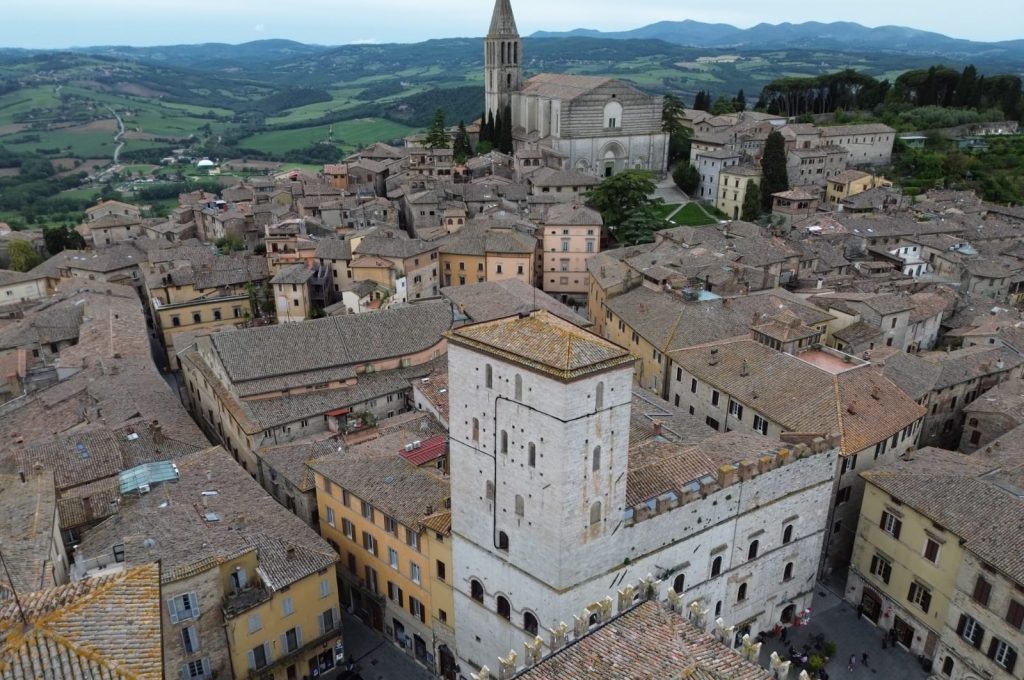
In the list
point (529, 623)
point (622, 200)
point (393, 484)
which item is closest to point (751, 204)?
point (622, 200)

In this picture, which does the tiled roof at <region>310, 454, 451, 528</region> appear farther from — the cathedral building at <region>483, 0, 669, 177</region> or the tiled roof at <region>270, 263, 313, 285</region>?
the cathedral building at <region>483, 0, 669, 177</region>

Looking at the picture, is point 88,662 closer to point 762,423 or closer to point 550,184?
point 762,423

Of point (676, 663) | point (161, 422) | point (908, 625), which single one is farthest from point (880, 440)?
point (161, 422)

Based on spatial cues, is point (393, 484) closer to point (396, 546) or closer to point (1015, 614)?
point (396, 546)

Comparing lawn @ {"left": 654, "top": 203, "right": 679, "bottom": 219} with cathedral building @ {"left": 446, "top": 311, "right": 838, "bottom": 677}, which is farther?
lawn @ {"left": 654, "top": 203, "right": 679, "bottom": 219}

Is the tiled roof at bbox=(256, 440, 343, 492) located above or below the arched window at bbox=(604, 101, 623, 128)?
below

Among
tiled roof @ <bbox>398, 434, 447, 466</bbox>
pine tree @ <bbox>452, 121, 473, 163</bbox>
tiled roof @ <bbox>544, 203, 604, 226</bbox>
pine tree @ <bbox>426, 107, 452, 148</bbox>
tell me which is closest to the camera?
tiled roof @ <bbox>398, 434, 447, 466</bbox>

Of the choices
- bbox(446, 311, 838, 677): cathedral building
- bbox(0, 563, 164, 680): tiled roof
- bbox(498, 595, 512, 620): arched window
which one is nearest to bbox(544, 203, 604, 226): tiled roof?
bbox(446, 311, 838, 677): cathedral building

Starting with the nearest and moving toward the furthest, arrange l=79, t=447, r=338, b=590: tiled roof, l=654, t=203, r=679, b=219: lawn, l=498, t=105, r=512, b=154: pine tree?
l=79, t=447, r=338, b=590: tiled roof < l=654, t=203, r=679, b=219: lawn < l=498, t=105, r=512, b=154: pine tree

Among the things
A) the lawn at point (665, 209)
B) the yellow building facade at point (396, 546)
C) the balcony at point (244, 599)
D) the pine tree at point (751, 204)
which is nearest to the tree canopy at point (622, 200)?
the lawn at point (665, 209)

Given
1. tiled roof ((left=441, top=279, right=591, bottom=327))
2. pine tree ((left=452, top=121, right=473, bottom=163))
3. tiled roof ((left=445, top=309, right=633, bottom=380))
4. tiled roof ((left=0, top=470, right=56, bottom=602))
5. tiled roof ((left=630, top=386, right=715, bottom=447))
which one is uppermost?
tiled roof ((left=445, top=309, right=633, bottom=380))
